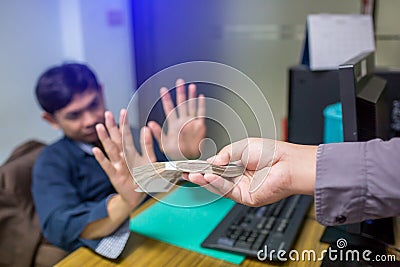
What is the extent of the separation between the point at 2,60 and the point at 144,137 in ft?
4.45

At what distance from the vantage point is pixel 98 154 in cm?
91

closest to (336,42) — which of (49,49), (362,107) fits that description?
(362,107)

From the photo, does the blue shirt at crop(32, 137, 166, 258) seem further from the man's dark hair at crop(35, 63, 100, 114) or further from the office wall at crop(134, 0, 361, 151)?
the office wall at crop(134, 0, 361, 151)

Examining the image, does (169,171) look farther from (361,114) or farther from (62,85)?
(62,85)

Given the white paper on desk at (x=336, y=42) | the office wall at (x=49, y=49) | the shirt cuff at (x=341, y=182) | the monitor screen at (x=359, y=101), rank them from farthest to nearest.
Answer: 1. the office wall at (x=49, y=49)
2. the white paper on desk at (x=336, y=42)
3. the monitor screen at (x=359, y=101)
4. the shirt cuff at (x=341, y=182)

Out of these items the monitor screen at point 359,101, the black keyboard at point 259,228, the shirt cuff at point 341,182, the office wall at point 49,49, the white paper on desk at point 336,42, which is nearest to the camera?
the shirt cuff at point 341,182

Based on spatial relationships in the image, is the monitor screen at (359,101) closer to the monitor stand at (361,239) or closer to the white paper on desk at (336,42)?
the monitor stand at (361,239)

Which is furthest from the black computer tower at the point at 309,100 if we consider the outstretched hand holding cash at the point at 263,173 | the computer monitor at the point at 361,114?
the outstretched hand holding cash at the point at 263,173

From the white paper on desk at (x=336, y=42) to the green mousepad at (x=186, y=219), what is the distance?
1.83 ft

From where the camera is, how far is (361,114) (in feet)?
2.59

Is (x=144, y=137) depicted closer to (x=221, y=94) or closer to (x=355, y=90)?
(x=221, y=94)

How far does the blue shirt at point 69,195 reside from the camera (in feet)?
3.16

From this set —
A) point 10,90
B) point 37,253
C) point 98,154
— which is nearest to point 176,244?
point 98,154

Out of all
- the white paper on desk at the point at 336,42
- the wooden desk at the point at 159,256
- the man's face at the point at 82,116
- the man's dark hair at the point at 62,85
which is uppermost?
the white paper on desk at the point at 336,42
